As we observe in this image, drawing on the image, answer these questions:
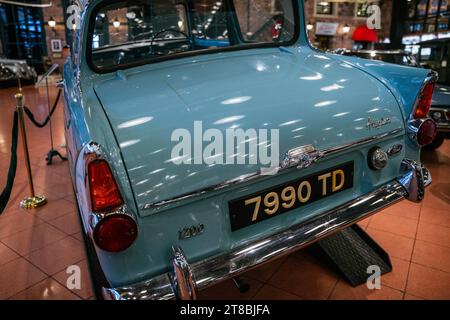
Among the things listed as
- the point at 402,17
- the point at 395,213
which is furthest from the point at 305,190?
the point at 402,17

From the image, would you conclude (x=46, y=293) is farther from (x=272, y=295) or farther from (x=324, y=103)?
(x=324, y=103)

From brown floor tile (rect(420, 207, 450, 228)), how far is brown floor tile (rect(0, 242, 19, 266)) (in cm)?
307

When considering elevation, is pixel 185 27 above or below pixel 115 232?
above

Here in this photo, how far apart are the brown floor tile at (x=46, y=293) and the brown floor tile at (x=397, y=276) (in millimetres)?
1799

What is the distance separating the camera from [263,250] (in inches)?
56.1

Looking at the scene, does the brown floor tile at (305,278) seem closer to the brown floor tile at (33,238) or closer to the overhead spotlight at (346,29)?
the brown floor tile at (33,238)

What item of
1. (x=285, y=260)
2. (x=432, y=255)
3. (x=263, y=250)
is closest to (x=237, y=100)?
(x=263, y=250)

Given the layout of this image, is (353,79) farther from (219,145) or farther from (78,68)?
(78,68)

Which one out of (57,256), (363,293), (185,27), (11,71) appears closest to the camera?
(363,293)

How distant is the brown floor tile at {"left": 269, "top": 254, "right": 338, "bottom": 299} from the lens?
1994mm

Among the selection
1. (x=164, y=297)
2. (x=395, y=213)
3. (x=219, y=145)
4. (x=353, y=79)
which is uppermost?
(x=353, y=79)

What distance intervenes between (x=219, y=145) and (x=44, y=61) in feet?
61.2

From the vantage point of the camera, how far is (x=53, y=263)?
236cm

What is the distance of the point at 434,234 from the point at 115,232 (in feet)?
7.71
